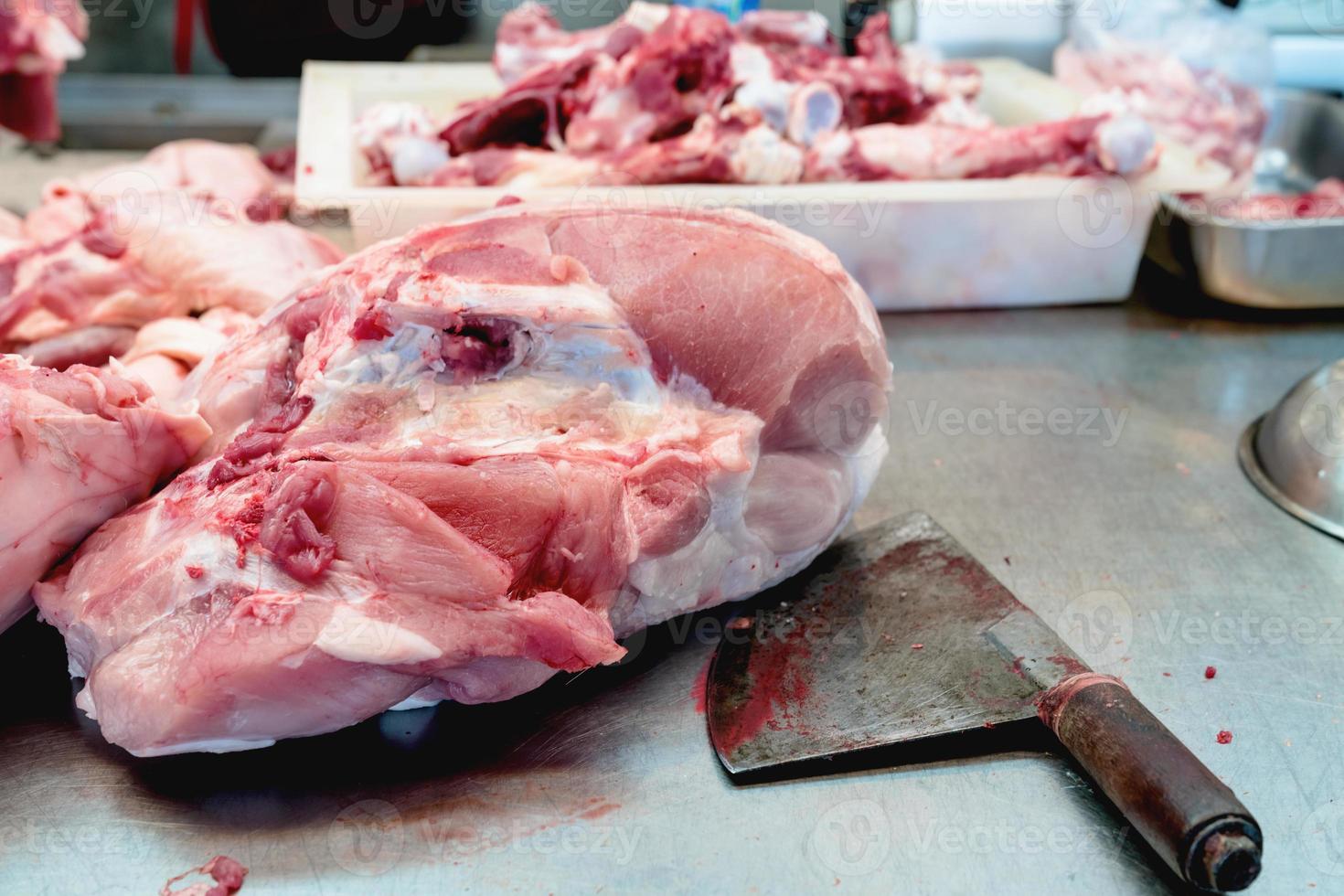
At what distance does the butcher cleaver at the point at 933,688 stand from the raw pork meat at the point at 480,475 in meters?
0.12

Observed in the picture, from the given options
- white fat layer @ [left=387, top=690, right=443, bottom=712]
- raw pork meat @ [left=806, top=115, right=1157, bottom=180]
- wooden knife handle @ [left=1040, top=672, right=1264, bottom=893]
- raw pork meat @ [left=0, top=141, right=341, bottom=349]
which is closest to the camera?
wooden knife handle @ [left=1040, top=672, right=1264, bottom=893]

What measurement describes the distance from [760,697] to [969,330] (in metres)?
1.71

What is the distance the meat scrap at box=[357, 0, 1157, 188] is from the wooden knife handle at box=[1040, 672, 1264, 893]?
1.86m

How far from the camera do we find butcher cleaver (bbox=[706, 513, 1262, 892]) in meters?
1.32

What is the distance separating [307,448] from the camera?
62.0 inches

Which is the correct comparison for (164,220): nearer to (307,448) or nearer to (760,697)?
(307,448)

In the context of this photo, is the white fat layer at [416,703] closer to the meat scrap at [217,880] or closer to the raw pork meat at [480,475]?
the raw pork meat at [480,475]

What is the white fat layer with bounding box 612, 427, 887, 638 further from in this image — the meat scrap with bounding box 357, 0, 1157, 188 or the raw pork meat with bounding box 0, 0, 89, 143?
the raw pork meat with bounding box 0, 0, 89, 143

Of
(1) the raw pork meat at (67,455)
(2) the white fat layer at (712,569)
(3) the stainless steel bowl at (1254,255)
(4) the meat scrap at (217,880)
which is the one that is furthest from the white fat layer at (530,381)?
(3) the stainless steel bowl at (1254,255)

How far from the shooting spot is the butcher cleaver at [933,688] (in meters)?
1.32

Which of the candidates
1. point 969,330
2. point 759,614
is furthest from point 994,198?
point 759,614

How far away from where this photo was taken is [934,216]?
2889 mm

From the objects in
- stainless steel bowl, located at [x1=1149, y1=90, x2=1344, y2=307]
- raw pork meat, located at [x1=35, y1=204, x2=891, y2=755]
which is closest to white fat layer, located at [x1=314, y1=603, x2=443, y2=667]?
raw pork meat, located at [x1=35, y1=204, x2=891, y2=755]

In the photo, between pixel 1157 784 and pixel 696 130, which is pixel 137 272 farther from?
pixel 1157 784
